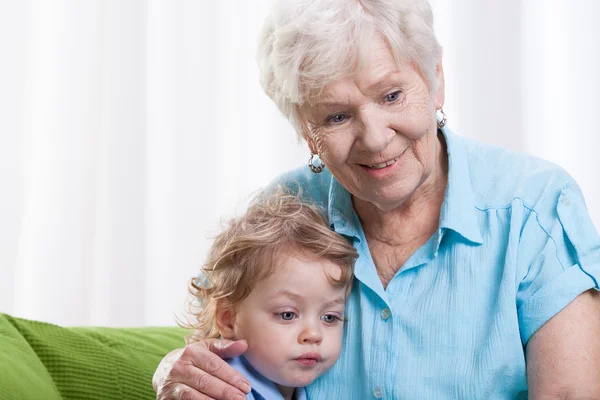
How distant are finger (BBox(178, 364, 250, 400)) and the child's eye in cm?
24

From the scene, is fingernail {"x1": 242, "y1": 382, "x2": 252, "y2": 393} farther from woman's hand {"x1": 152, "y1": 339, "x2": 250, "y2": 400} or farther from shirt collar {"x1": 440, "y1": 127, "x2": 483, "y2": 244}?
shirt collar {"x1": 440, "y1": 127, "x2": 483, "y2": 244}

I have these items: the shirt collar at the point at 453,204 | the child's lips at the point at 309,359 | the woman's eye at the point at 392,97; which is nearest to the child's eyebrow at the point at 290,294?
the child's lips at the point at 309,359

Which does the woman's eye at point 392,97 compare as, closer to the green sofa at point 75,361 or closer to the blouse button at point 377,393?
the blouse button at point 377,393

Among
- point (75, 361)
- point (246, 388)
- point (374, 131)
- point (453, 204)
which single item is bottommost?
point (75, 361)

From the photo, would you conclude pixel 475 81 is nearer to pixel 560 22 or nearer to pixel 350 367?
pixel 560 22

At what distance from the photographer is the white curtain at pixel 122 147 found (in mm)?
3779

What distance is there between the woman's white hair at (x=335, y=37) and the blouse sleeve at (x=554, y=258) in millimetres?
369

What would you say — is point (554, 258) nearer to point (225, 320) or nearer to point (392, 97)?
point (392, 97)

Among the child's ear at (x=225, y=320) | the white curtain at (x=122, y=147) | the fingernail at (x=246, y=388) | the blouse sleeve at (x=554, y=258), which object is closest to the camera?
the blouse sleeve at (x=554, y=258)

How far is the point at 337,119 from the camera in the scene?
5.89ft

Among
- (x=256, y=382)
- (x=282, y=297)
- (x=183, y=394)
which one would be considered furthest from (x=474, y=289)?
(x=183, y=394)

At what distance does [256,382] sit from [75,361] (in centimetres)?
51

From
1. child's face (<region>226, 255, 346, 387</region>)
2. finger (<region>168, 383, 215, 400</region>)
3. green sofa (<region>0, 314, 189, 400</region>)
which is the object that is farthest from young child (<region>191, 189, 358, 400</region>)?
green sofa (<region>0, 314, 189, 400</region>)

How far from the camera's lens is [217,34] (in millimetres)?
3812
